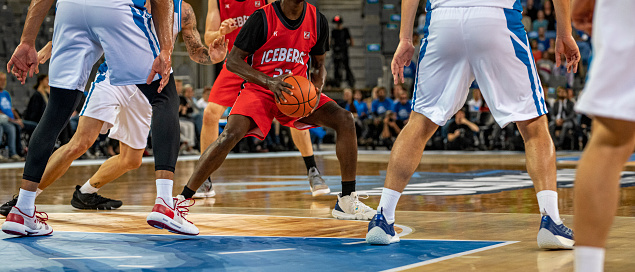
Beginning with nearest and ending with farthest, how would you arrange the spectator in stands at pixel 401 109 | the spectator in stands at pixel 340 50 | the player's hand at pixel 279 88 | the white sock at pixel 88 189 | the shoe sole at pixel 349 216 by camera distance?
the player's hand at pixel 279 88 < the shoe sole at pixel 349 216 < the white sock at pixel 88 189 < the spectator in stands at pixel 401 109 < the spectator in stands at pixel 340 50

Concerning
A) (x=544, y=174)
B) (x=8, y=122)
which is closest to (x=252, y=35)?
(x=544, y=174)

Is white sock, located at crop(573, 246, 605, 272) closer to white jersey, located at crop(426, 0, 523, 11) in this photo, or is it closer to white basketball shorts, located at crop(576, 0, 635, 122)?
white basketball shorts, located at crop(576, 0, 635, 122)

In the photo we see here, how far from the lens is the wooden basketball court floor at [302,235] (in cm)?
327

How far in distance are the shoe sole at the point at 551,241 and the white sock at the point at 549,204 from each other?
94mm

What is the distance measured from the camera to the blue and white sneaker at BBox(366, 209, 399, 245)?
147 inches

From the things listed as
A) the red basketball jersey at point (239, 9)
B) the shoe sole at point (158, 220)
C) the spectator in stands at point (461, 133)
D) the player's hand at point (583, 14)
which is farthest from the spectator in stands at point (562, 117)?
the player's hand at point (583, 14)

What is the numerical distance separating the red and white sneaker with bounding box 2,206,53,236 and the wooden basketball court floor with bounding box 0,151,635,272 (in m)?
0.06

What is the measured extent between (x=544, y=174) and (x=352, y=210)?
59.8 inches

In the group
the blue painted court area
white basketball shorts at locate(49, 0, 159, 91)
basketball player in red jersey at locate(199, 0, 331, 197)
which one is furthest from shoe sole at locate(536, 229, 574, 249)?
basketball player in red jersey at locate(199, 0, 331, 197)

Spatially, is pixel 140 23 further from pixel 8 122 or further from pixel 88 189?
pixel 8 122

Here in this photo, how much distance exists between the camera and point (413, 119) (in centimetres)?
385

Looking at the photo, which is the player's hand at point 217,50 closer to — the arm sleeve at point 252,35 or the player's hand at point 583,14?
the arm sleeve at point 252,35

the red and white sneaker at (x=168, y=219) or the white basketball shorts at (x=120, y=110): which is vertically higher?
the white basketball shorts at (x=120, y=110)

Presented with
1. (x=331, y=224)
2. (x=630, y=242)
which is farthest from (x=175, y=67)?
(x=630, y=242)
